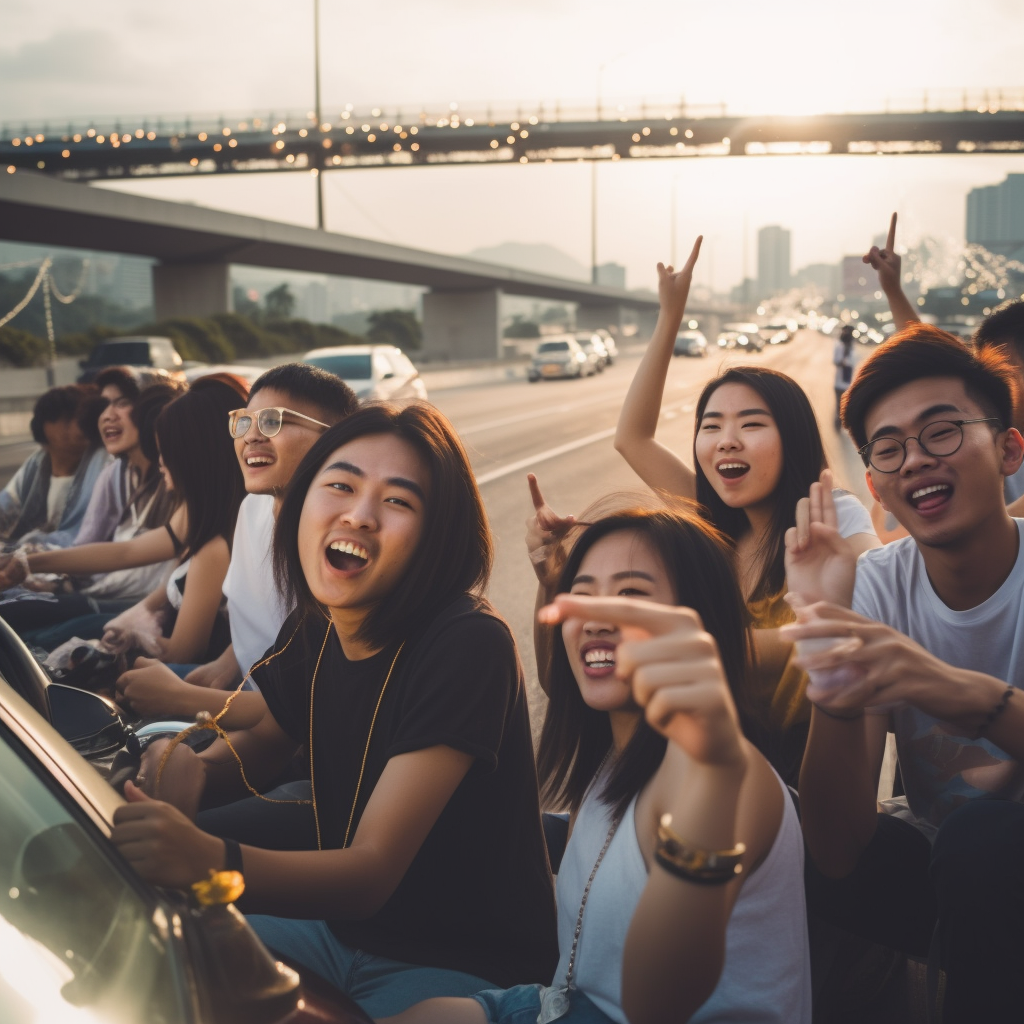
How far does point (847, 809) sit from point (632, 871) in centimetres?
87

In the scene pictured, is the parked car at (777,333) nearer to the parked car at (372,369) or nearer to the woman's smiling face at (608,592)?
the parked car at (372,369)

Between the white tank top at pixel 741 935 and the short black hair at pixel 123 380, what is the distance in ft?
16.4

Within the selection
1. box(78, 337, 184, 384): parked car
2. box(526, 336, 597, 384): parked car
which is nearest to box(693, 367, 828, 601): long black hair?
box(78, 337, 184, 384): parked car

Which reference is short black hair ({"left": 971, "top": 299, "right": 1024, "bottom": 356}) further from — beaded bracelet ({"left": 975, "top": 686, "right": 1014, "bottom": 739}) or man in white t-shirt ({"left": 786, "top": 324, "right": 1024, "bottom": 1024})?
beaded bracelet ({"left": 975, "top": 686, "right": 1014, "bottom": 739})

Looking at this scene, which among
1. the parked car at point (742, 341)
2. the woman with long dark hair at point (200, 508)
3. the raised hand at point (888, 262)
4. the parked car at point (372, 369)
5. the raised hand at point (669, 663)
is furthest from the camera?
the parked car at point (742, 341)

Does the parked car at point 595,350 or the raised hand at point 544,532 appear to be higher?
the raised hand at point 544,532

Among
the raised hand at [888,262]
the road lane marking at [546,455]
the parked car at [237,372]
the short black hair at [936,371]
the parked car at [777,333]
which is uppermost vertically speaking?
the raised hand at [888,262]

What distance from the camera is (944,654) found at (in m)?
3.09

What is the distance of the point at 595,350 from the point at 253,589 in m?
53.8

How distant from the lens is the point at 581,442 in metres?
21.9

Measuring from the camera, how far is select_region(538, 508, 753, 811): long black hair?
231cm

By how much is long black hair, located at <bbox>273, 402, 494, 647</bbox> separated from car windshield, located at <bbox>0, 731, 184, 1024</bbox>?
1236 mm

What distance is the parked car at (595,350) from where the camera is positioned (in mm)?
56156

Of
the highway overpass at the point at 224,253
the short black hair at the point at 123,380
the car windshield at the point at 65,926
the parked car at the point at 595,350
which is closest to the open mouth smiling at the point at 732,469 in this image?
the car windshield at the point at 65,926
